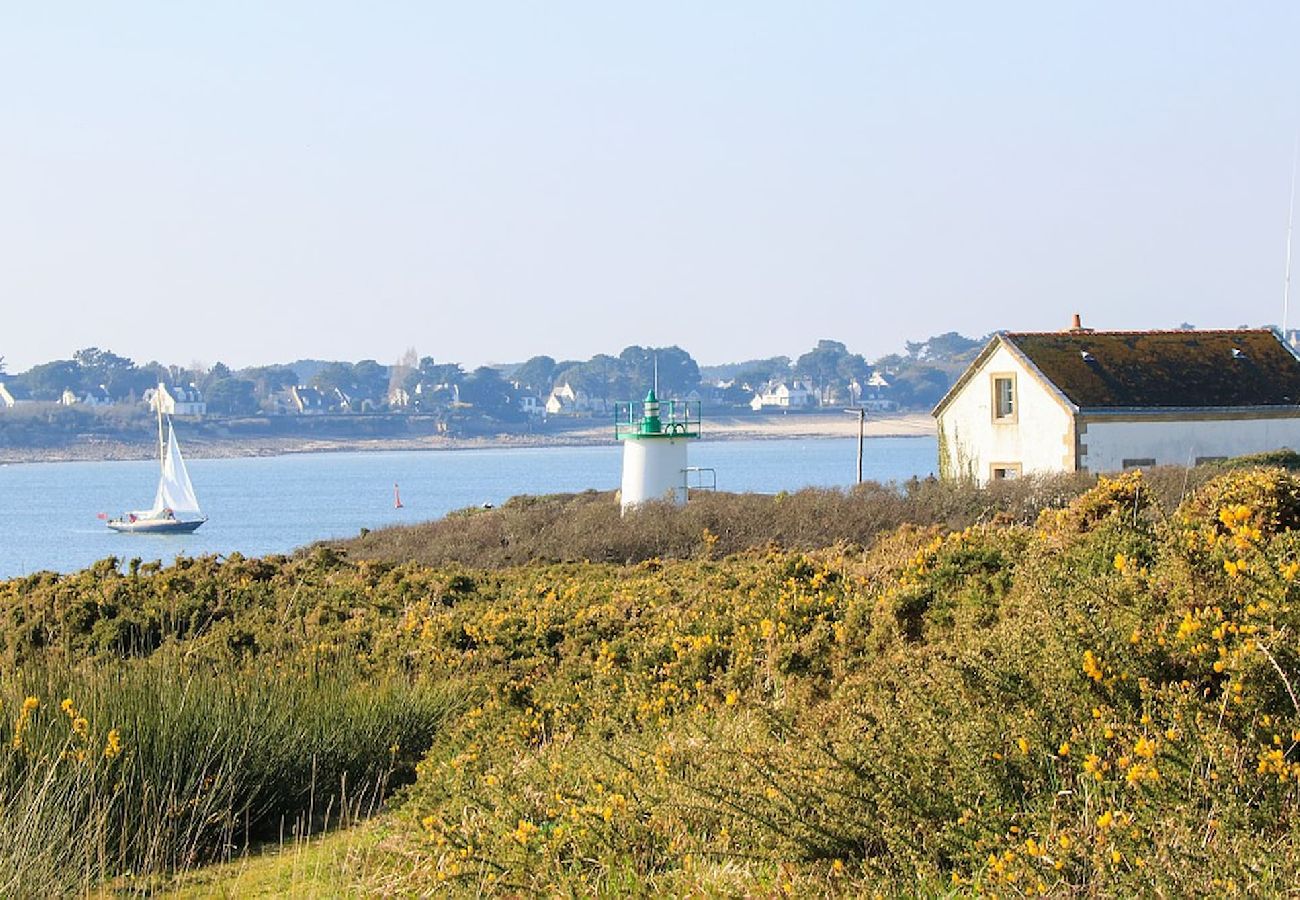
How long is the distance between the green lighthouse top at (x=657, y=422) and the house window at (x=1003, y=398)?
6.22 metres

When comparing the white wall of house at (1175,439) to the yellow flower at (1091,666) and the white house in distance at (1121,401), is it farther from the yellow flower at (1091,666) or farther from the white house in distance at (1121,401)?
the yellow flower at (1091,666)

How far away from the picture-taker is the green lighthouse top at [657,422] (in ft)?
112

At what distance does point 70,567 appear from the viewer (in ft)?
172

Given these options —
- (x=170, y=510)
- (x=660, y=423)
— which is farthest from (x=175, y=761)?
(x=170, y=510)

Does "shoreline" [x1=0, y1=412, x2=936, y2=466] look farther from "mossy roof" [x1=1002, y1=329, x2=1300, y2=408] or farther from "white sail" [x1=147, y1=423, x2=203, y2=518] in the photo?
"mossy roof" [x1=1002, y1=329, x2=1300, y2=408]

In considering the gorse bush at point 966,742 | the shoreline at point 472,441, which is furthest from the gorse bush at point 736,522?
the shoreline at point 472,441

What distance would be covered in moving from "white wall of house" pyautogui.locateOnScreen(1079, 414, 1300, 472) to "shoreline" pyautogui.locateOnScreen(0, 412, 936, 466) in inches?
5519

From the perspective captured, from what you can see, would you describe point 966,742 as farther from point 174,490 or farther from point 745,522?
point 174,490

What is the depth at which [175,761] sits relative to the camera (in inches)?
352

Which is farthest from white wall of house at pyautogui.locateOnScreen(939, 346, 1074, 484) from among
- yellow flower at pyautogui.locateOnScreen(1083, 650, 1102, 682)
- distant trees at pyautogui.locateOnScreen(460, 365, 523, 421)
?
distant trees at pyautogui.locateOnScreen(460, 365, 523, 421)

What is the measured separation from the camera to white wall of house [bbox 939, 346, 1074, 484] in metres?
32.8

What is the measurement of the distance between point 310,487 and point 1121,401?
285ft

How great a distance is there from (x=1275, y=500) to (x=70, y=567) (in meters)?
49.0

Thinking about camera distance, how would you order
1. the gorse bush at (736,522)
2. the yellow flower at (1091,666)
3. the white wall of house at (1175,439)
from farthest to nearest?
1. the white wall of house at (1175,439)
2. the gorse bush at (736,522)
3. the yellow flower at (1091,666)
